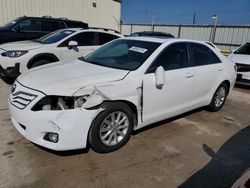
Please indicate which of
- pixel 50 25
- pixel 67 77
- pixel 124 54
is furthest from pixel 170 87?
pixel 50 25

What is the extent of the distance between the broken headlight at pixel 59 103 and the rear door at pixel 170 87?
101cm

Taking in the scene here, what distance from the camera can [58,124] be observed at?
2.82m

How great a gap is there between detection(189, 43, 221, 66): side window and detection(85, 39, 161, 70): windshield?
2.80 feet

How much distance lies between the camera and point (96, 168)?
300cm

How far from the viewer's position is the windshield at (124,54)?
3.72 metres

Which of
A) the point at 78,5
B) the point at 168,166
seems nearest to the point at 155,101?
the point at 168,166

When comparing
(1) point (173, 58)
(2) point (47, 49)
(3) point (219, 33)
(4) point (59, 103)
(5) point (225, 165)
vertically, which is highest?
(3) point (219, 33)

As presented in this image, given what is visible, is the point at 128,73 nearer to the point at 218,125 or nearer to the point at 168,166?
the point at 168,166

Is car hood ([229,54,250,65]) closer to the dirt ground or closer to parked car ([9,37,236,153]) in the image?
parked car ([9,37,236,153])

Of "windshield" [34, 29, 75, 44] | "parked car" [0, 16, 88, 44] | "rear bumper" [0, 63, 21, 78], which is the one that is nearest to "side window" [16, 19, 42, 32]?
"parked car" [0, 16, 88, 44]

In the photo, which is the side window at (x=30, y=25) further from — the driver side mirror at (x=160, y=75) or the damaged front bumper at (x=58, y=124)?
the driver side mirror at (x=160, y=75)

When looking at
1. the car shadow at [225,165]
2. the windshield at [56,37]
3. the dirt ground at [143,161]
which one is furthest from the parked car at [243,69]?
the windshield at [56,37]

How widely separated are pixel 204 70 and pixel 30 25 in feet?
24.2

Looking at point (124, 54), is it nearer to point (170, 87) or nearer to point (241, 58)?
point (170, 87)
